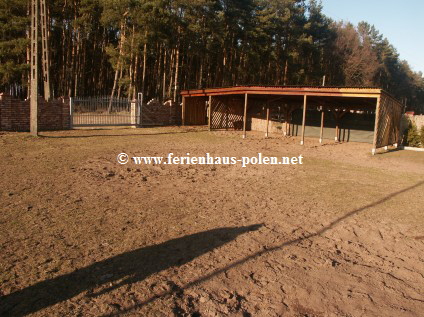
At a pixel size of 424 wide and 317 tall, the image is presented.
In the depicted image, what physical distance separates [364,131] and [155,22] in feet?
52.4

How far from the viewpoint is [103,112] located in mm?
19578

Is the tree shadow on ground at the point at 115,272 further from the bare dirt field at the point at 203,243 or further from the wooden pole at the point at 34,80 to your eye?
the wooden pole at the point at 34,80

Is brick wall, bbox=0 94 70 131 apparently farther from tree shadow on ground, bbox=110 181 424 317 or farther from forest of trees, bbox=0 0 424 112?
tree shadow on ground, bbox=110 181 424 317

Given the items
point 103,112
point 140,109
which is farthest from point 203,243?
point 140,109

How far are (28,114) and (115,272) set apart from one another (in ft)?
48.2

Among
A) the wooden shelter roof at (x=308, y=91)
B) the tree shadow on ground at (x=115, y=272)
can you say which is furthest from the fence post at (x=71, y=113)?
the tree shadow on ground at (x=115, y=272)

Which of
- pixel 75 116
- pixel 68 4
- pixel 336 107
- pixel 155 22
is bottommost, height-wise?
pixel 75 116

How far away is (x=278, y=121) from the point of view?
22.8 metres

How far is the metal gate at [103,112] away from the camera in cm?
1819

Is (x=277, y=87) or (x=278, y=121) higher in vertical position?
(x=277, y=87)

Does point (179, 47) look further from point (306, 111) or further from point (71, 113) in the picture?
point (71, 113)

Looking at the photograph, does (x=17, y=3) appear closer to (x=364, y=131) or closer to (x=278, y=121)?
(x=278, y=121)

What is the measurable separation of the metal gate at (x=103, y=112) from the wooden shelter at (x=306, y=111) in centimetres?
388

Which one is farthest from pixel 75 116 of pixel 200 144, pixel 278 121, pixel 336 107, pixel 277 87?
pixel 336 107
